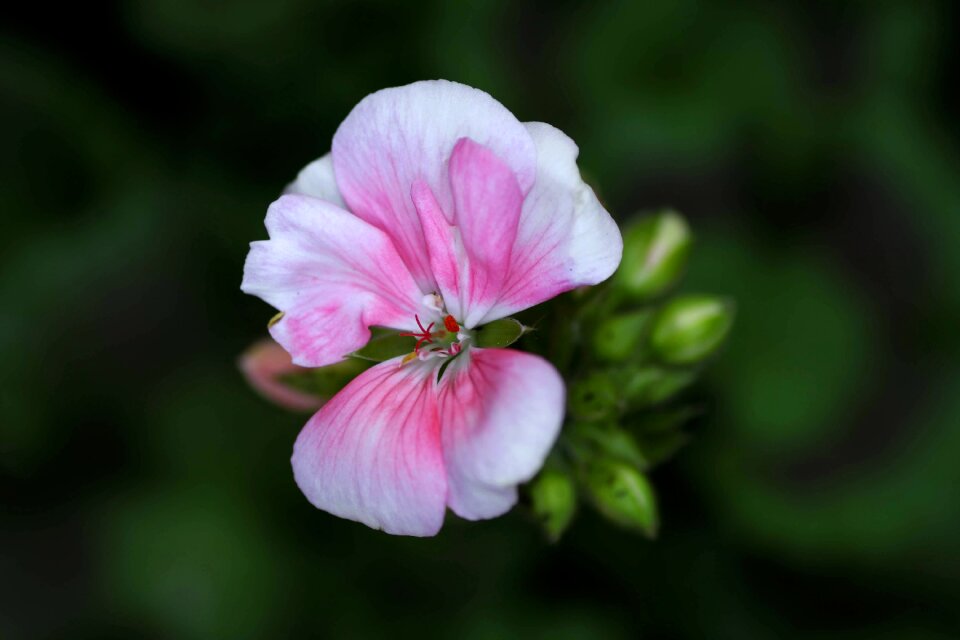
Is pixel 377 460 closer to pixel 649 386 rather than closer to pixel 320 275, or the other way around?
pixel 320 275

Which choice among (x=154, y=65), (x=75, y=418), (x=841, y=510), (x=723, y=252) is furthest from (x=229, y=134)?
(x=841, y=510)

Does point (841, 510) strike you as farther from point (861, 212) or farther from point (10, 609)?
point (10, 609)

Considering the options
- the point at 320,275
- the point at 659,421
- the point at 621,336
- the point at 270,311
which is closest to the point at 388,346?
the point at 320,275

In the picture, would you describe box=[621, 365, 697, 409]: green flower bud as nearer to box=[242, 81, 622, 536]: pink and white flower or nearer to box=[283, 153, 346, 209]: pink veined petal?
box=[242, 81, 622, 536]: pink and white flower

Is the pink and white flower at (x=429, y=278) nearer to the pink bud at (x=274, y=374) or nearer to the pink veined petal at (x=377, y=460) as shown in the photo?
the pink veined petal at (x=377, y=460)

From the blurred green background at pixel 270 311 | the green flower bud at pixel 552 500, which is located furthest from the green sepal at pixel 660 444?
the blurred green background at pixel 270 311
